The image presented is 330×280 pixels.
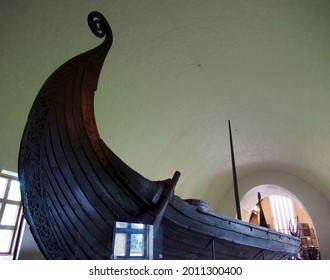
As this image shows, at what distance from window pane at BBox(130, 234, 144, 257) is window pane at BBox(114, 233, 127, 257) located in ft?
0.14

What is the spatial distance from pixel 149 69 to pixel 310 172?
476cm

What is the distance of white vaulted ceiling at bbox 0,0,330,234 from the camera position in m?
2.33

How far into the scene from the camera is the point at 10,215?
9.36 feet

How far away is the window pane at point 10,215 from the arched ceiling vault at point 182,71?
53cm

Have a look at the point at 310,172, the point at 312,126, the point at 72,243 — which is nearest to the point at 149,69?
the point at 72,243

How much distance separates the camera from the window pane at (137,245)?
1.25 meters

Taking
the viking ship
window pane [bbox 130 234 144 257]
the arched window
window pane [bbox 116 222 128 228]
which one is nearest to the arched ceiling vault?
the viking ship

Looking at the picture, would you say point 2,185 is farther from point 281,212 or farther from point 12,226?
point 281,212

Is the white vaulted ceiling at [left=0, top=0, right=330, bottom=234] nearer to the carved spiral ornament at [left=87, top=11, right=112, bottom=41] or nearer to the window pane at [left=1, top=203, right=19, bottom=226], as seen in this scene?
the window pane at [left=1, top=203, right=19, bottom=226]

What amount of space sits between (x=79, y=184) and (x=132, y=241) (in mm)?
426

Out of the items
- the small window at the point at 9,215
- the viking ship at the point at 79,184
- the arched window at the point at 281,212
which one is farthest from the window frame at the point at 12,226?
the arched window at the point at 281,212

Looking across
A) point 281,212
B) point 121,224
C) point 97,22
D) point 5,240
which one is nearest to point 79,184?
point 121,224

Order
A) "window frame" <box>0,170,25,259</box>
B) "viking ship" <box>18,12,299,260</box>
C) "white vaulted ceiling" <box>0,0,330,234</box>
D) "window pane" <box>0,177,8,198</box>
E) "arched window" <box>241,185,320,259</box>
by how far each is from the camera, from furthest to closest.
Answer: "arched window" <box>241,185,320,259</box>
"window pane" <box>0,177,8,198</box>
"window frame" <box>0,170,25,259</box>
"white vaulted ceiling" <box>0,0,330,234</box>
"viking ship" <box>18,12,299,260</box>

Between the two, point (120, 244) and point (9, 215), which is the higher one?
point (9, 215)
